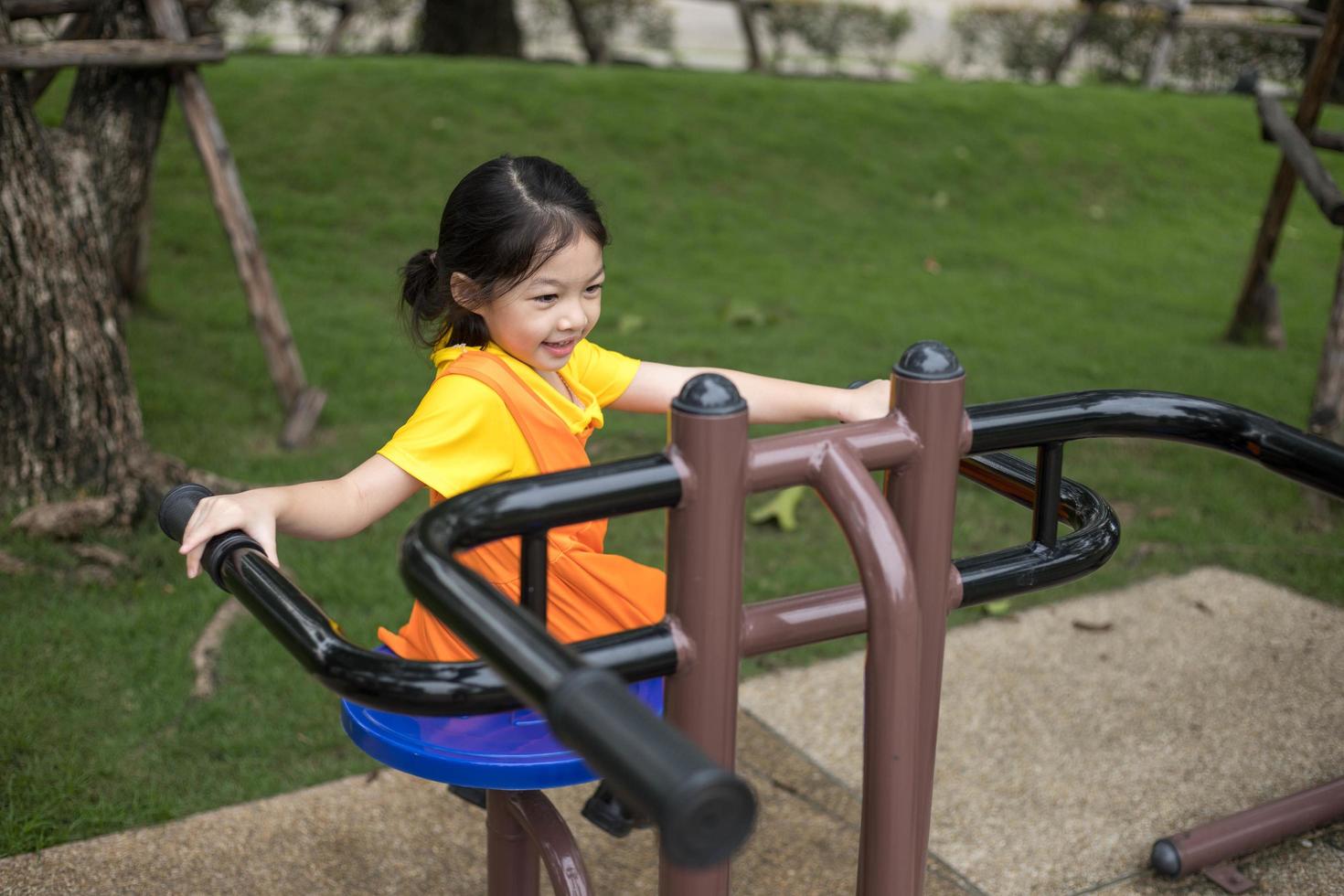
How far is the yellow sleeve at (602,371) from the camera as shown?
73.6 inches

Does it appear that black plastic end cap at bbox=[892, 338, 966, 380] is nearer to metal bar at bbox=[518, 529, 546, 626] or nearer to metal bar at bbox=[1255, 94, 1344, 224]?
metal bar at bbox=[518, 529, 546, 626]

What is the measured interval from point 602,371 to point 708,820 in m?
1.15

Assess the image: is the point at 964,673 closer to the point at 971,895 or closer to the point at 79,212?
the point at 971,895

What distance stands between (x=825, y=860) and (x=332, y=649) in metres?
1.52

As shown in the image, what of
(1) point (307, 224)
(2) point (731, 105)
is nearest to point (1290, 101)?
(2) point (731, 105)

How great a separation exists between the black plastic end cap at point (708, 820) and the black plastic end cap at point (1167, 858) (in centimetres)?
173

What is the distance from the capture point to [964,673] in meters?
3.14

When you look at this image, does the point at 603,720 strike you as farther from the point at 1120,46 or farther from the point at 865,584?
the point at 1120,46

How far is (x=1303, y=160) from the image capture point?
15.9 feet

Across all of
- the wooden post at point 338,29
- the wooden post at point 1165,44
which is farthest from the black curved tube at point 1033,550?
the wooden post at point 1165,44

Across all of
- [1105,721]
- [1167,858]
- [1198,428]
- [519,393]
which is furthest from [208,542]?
[1105,721]

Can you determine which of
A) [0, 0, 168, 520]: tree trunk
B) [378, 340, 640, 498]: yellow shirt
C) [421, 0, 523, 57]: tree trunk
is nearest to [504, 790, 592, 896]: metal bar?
[378, 340, 640, 498]: yellow shirt

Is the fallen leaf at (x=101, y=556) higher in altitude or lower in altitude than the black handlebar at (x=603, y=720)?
lower

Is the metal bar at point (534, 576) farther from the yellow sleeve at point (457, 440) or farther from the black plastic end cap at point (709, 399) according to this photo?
the yellow sleeve at point (457, 440)
